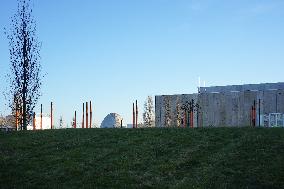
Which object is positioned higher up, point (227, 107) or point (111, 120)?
point (227, 107)

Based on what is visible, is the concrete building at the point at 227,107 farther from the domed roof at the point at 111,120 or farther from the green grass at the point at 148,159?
the domed roof at the point at 111,120

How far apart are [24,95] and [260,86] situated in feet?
110

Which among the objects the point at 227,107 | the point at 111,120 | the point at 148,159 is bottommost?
the point at 111,120

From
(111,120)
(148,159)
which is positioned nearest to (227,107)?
(148,159)

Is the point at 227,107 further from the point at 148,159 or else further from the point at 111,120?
the point at 111,120

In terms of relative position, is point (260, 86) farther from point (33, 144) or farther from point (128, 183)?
point (128, 183)

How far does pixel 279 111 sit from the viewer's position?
4666cm

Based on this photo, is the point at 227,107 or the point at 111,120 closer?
the point at 227,107

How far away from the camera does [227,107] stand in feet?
162

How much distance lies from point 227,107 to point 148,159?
33.5m

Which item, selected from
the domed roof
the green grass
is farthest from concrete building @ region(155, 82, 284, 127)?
the domed roof

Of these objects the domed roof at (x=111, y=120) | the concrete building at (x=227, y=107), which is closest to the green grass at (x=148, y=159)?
the concrete building at (x=227, y=107)

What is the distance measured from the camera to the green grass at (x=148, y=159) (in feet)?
48.6

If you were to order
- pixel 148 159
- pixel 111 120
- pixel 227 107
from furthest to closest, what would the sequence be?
pixel 111 120
pixel 227 107
pixel 148 159
